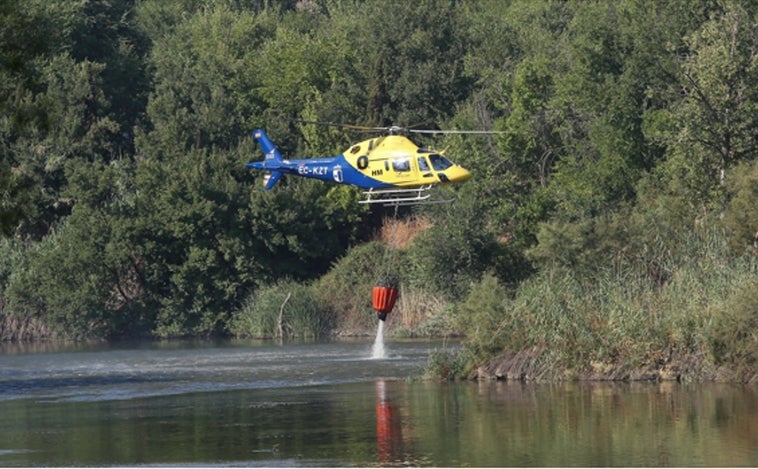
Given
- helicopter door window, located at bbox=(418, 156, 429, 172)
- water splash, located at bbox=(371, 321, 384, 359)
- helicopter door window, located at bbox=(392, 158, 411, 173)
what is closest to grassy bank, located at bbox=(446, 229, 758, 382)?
helicopter door window, located at bbox=(418, 156, 429, 172)

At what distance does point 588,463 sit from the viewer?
109 ft

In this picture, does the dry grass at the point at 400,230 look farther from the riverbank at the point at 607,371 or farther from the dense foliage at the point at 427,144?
the riverbank at the point at 607,371

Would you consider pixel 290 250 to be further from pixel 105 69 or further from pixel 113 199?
pixel 105 69

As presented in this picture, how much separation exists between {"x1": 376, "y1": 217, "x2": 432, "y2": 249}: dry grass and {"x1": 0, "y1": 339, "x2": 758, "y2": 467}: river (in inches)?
932

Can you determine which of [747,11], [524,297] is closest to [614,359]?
[524,297]

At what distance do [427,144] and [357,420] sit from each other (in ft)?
147

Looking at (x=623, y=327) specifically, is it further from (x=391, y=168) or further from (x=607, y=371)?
(x=391, y=168)

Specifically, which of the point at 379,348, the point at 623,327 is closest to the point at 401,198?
the point at 379,348

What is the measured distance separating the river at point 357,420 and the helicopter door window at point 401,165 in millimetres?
6601

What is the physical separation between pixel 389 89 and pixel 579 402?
48.5m

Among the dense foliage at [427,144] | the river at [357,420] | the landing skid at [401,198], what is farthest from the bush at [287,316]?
the river at [357,420]

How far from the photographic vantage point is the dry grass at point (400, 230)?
265 feet

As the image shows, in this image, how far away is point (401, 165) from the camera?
5541cm

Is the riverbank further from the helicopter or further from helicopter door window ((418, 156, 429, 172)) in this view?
helicopter door window ((418, 156, 429, 172))
